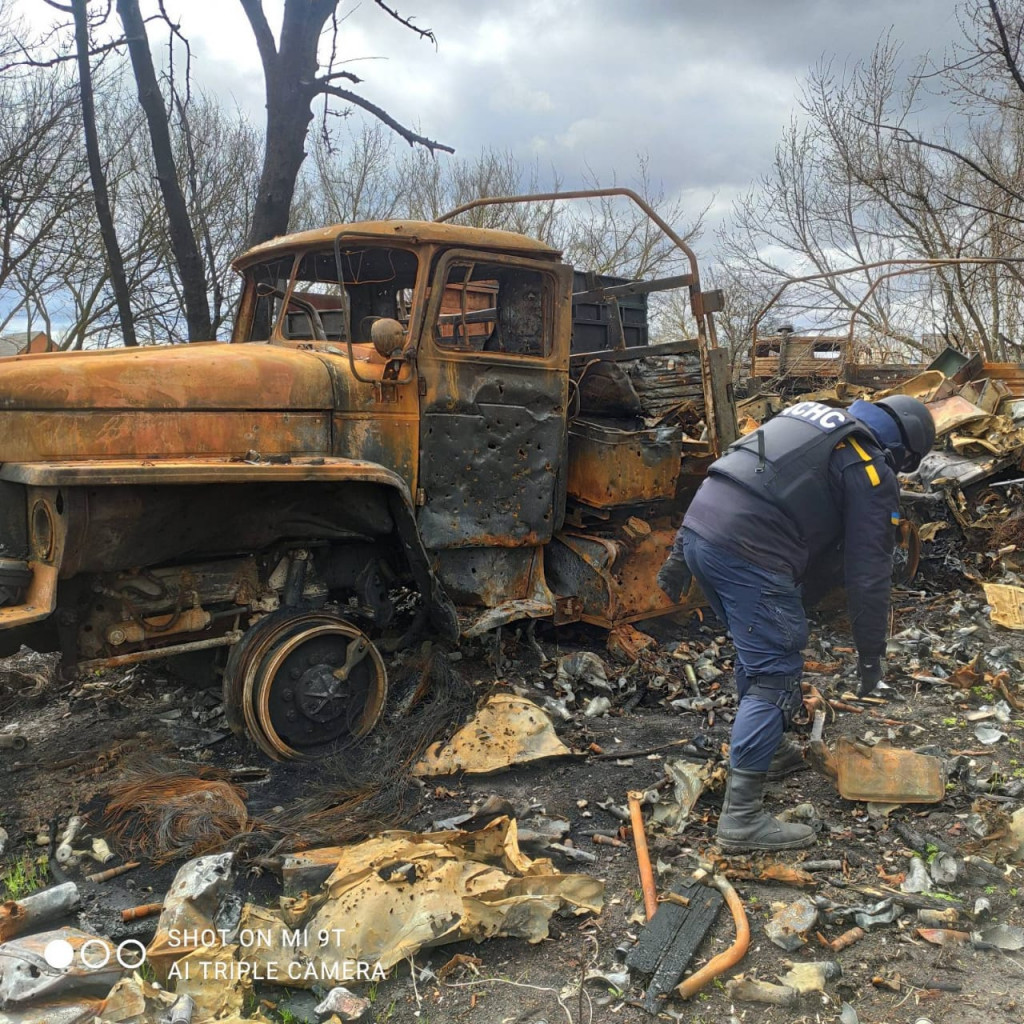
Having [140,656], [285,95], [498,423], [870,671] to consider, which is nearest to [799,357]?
[285,95]

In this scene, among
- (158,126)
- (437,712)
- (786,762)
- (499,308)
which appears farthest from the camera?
(158,126)

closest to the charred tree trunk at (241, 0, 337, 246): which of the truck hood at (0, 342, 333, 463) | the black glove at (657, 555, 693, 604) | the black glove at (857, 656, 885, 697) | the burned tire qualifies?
the truck hood at (0, 342, 333, 463)

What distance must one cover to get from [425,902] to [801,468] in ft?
6.65

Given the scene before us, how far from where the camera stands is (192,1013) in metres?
2.30

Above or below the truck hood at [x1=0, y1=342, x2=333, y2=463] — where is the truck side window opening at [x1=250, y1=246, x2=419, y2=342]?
above

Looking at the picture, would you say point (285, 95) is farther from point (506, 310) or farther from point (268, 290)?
point (506, 310)

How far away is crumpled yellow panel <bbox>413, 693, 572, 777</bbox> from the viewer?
153 inches

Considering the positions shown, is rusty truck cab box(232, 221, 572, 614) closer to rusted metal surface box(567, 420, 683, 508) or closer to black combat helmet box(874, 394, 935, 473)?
rusted metal surface box(567, 420, 683, 508)

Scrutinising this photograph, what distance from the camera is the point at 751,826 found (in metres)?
3.15

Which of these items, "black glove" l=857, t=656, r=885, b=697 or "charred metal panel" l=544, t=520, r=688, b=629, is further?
"charred metal panel" l=544, t=520, r=688, b=629

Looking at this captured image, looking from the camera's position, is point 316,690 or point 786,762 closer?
point 786,762

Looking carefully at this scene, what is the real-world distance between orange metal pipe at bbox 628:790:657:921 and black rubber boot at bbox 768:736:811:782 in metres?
0.63

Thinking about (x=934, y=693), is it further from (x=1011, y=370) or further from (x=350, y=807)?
(x=1011, y=370)

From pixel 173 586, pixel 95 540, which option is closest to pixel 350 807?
pixel 173 586
